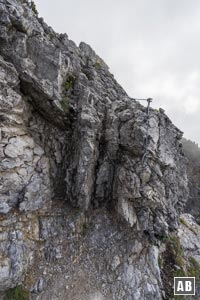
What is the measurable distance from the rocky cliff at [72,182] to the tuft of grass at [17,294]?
1.5 inches

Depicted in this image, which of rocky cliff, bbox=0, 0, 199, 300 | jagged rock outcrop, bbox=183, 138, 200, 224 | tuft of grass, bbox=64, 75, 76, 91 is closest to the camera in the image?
rocky cliff, bbox=0, 0, 199, 300

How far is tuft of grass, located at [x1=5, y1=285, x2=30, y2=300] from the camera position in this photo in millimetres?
9234

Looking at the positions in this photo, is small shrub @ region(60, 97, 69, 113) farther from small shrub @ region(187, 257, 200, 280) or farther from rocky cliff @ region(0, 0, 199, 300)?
small shrub @ region(187, 257, 200, 280)

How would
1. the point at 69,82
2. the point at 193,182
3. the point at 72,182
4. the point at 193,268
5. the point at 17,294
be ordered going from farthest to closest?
the point at 193,182, the point at 69,82, the point at 193,268, the point at 72,182, the point at 17,294

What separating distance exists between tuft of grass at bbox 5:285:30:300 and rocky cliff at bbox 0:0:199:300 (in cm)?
4

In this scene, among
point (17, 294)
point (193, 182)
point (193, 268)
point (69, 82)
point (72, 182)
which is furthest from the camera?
point (193, 182)

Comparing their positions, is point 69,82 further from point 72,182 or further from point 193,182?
point 193,182

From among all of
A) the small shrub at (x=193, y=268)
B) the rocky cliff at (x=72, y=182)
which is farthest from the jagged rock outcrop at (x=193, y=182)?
the rocky cliff at (x=72, y=182)

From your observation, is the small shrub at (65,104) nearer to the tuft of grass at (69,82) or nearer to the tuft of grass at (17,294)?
the tuft of grass at (69,82)

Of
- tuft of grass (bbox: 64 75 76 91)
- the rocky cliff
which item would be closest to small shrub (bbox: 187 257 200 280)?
the rocky cliff

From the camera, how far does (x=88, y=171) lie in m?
11.8

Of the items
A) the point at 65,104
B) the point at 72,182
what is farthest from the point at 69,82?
the point at 72,182

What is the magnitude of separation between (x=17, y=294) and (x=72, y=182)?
556 centimetres

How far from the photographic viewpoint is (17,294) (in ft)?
30.5
